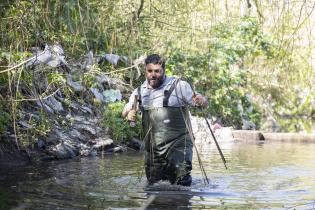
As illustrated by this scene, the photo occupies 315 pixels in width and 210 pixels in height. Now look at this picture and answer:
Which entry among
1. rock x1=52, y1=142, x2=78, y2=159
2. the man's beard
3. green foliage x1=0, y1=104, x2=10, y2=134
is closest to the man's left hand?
the man's beard

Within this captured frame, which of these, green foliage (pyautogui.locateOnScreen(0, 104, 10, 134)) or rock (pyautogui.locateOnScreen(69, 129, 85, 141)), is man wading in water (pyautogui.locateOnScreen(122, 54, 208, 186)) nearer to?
green foliage (pyautogui.locateOnScreen(0, 104, 10, 134))

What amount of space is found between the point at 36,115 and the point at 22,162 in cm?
88

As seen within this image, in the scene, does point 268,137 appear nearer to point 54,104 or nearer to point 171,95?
point 54,104

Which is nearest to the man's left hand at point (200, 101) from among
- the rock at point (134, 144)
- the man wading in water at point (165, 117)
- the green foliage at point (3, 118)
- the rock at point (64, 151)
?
the man wading in water at point (165, 117)

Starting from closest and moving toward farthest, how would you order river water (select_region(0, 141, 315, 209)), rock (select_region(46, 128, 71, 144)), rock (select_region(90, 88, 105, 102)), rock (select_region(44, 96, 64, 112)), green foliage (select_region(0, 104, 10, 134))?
river water (select_region(0, 141, 315, 209))
green foliage (select_region(0, 104, 10, 134))
rock (select_region(46, 128, 71, 144))
rock (select_region(44, 96, 64, 112))
rock (select_region(90, 88, 105, 102))

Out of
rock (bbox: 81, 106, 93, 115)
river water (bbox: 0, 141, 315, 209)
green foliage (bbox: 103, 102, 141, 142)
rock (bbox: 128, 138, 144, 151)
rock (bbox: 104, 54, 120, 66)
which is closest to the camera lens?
river water (bbox: 0, 141, 315, 209)

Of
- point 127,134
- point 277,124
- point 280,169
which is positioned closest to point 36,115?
point 127,134

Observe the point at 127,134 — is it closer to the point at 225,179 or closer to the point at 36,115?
the point at 36,115

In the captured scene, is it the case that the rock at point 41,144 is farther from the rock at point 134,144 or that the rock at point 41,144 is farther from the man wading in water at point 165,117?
the man wading in water at point 165,117

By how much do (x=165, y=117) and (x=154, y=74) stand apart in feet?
1.55

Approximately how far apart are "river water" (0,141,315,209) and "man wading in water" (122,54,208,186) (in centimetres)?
26

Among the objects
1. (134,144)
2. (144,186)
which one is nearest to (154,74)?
(144,186)

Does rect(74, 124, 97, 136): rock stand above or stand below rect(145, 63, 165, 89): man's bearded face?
below

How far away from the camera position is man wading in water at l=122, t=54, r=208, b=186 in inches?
271
